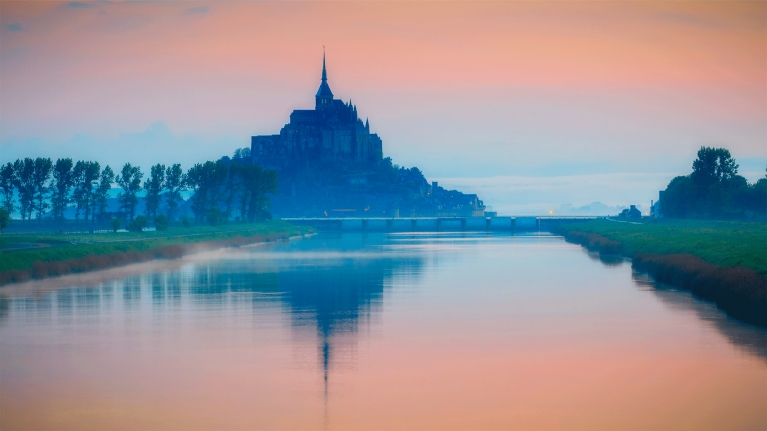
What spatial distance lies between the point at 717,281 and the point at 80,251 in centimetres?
4264

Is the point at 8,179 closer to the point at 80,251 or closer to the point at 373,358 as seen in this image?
the point at 80,251

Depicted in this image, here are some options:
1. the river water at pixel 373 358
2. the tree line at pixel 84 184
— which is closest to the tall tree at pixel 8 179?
the tree line at pixel 84 184

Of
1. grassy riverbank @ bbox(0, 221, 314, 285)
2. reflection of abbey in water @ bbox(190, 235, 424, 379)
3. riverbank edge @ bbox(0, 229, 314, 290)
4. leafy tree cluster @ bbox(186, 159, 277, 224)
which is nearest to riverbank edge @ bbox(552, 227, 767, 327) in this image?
reflection of abbey in water @ bbox(190, 235, 424, 379)

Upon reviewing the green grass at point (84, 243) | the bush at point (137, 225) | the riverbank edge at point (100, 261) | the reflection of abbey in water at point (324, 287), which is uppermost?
the bush at point (137, 225)

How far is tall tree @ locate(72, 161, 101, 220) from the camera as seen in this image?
13175 centimetres

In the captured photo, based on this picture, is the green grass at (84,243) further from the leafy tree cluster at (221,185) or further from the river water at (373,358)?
the leafy tree cluster at (221,185)

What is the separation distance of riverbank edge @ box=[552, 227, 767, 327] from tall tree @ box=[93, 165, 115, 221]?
83146mm

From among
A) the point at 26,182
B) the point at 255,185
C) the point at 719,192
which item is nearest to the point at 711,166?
the point at 719,192

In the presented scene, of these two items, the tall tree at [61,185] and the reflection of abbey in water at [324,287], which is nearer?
the reflection of abbey in water at [324,287]

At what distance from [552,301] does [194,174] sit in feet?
329

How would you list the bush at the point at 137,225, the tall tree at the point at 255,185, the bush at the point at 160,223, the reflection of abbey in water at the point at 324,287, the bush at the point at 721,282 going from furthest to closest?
the tall tree at the point at 255,185 → the bush at the point at 160,223 → the bush at the point at 137,225 → the bush at the point at 721,282 → the reflection of abbey in water at the point at 324,287

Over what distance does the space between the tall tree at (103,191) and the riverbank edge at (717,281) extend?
273ft

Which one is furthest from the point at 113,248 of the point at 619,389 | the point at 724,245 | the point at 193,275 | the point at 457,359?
the point at 619,389

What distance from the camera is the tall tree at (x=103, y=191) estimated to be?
131375 mm
